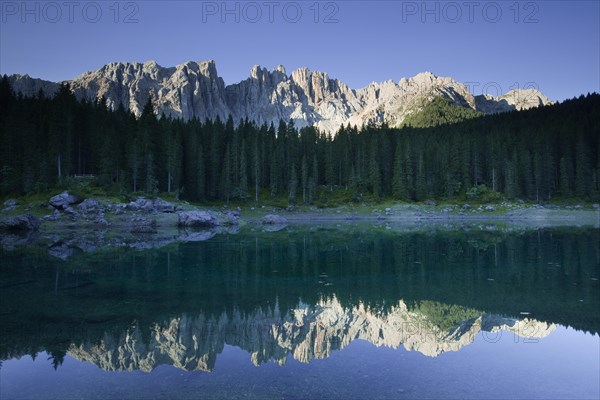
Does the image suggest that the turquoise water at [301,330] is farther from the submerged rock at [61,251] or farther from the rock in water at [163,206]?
the rock in water at [163,206]

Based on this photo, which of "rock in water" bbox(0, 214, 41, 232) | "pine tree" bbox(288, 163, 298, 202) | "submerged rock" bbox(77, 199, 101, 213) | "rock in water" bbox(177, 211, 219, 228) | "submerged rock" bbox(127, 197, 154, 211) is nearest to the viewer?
"rock in water" bbox(0, 214, 41, 232)

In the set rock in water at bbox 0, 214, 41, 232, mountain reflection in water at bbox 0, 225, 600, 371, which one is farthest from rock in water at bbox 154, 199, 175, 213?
mountain reflection in water at bbox 0, 225, 600, 371

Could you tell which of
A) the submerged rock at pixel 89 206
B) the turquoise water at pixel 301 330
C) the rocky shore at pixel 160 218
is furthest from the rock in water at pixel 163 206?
the turquoise water at pixel 301 330

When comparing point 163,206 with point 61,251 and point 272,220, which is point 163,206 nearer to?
point 272,220

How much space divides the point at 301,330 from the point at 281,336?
0.92 m

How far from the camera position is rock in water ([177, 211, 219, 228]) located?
66.5m

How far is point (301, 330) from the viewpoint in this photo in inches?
591

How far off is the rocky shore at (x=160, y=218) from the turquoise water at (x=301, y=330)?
17227 mm

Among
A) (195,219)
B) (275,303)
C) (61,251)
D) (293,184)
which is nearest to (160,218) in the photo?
(195,219)

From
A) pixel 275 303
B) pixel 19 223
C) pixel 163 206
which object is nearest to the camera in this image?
pixel 275 303

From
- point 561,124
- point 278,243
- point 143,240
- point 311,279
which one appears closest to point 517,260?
point 311,279

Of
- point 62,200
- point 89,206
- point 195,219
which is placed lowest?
point 195,219

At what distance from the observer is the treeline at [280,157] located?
249 feet

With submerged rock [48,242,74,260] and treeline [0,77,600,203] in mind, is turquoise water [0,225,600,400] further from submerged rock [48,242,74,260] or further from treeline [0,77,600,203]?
treeline [0,77,600,203]
